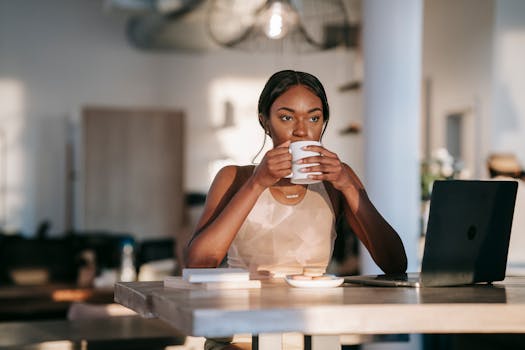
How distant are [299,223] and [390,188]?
8.54 ft

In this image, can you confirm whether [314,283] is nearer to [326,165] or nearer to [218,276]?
[218,276]

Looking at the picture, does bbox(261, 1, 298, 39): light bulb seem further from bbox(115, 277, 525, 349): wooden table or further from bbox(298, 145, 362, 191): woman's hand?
bbox(115, 277, 525, 349): wooden table

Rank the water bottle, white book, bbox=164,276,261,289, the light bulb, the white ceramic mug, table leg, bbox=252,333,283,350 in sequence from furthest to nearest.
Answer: the water bottle → the light bulb → the white ceramic mug → white book, bbox=164,276,261,289 → table leg, bbox=252,333,283,350

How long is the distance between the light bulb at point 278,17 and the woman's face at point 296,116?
2.00 meters

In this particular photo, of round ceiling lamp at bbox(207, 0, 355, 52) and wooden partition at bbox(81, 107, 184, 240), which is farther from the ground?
round ceiling lamp at bbox(207, 0, 355, 52)

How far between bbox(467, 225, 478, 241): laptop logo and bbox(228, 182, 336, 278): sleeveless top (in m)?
0.49

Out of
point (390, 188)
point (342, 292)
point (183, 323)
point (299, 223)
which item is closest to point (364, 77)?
point (390, 188)

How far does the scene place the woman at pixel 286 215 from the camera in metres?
2.36

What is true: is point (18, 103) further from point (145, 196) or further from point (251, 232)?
point (251, 232)

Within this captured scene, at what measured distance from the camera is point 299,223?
8.07 feet

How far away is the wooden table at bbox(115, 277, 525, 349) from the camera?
1.57 metres

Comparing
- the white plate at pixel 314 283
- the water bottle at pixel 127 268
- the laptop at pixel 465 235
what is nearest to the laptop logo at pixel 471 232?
the laptop at pixel 465 235

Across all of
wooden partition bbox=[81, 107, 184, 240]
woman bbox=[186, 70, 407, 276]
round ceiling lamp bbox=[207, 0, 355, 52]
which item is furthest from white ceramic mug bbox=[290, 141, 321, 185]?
wooden partition bbox=[81, 107, 184, 240]

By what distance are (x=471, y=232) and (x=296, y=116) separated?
1.98ft
